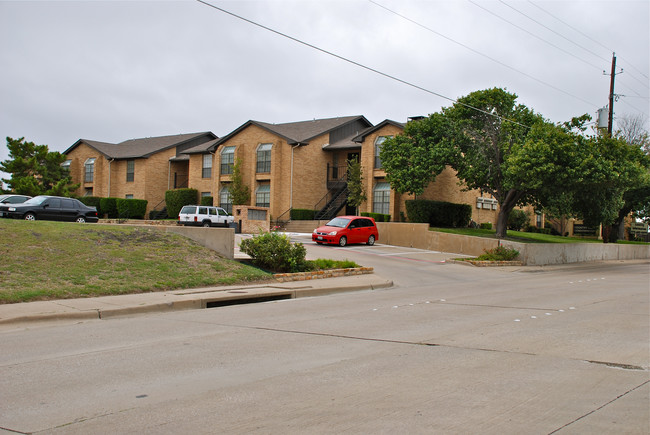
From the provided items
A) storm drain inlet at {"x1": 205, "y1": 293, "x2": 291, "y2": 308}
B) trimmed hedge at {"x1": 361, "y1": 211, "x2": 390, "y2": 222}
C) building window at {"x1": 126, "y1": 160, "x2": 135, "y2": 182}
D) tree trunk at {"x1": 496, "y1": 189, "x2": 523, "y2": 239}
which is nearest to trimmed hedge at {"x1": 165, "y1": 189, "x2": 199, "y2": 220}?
building window at {"x1": 126, "y1": 160, "x2": 135, "y2": 182}

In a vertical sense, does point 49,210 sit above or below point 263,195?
below

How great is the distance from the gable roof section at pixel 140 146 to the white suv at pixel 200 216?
52.0 ft

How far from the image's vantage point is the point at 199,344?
7633mm

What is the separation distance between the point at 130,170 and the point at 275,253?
125ft

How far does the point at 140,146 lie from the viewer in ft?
177

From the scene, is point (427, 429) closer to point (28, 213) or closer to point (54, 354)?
point (54, 354)

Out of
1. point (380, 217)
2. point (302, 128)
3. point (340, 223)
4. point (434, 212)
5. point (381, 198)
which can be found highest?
point (302, 128)

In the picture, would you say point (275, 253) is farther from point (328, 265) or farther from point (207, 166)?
point (207, 166)

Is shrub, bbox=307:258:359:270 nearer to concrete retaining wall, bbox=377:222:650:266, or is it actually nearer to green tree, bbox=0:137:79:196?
concrete retaining wall, bbox=377:222:650:266

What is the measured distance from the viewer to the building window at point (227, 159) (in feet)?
147

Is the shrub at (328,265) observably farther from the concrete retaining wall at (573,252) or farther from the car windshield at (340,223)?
the concrete retaining wall at (573,252)

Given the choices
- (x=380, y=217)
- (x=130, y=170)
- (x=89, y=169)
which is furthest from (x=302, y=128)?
(x=89, y=169)

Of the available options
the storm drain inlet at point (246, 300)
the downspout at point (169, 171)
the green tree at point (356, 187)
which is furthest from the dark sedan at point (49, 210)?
the downspout at point (169, 171)

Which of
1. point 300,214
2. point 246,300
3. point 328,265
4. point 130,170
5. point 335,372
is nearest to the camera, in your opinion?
point 335,372
